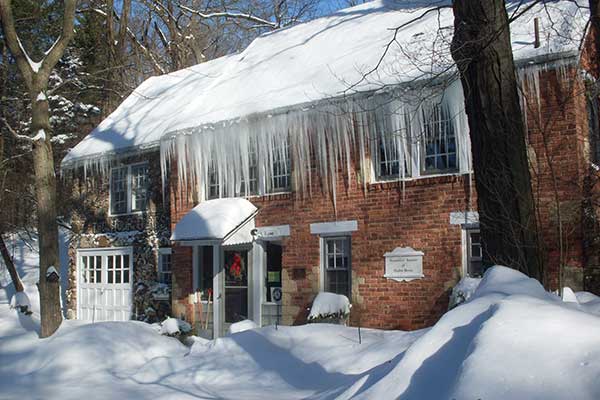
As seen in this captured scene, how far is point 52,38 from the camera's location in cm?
2538

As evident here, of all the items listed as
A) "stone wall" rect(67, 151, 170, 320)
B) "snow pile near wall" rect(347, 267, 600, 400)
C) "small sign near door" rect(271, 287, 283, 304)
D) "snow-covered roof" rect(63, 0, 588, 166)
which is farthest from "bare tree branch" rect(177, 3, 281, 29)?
"snow pile near wall" rect(347, 267, 600, 400)

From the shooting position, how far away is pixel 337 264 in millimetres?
12938

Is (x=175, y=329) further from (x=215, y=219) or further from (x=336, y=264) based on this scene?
(x=336, y=264)

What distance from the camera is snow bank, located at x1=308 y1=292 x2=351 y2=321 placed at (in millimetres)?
12148

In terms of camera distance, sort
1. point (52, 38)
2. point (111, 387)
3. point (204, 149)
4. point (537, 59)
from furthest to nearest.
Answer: point (52, 38) < point (204, 149) < point (537, 59) < point (111, 387)

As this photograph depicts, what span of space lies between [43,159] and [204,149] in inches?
139

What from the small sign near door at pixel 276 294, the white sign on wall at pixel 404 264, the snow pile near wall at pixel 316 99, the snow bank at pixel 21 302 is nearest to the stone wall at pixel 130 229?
the snow pile near wall at pixel 316 99

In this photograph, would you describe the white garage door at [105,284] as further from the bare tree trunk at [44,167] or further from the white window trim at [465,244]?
→ the white window trim at [465,244]

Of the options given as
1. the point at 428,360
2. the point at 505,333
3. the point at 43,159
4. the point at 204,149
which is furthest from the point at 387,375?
the point at 204,149

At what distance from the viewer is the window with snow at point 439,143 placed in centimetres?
1145

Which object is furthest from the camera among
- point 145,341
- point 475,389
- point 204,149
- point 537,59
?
point 204,149

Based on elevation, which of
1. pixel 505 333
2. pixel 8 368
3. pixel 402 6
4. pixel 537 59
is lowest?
pixel 8 368

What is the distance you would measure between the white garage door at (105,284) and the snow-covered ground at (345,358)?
2521 millimetres

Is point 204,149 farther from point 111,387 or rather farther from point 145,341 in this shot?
point 111,387
